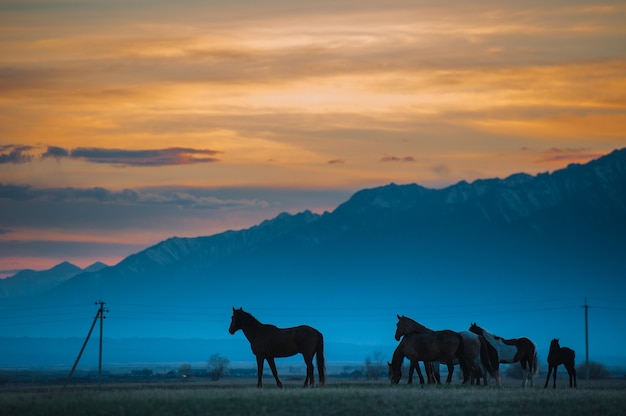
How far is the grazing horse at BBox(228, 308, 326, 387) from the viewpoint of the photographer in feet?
174

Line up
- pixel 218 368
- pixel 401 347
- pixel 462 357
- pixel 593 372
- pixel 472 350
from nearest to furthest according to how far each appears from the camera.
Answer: pixel 401 347
pixel 462 357
pixel 472 350
pixel 593 372
pixel 218 368

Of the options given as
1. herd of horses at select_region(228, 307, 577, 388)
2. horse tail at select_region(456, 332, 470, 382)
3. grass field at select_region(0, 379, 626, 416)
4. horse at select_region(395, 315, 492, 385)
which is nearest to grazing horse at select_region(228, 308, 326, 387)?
herd of horses at select_region(228, 307, 577, 388)

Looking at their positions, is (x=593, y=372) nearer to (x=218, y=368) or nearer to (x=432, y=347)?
(x=218, y=368)

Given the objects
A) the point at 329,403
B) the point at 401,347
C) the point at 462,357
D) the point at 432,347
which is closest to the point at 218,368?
the point at 401,347

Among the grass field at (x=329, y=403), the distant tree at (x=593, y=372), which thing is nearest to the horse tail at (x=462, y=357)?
the grass field at (x=329, y=403)

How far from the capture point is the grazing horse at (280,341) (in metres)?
53.2

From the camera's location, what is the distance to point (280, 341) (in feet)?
175

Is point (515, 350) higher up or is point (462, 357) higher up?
point (515, 350)

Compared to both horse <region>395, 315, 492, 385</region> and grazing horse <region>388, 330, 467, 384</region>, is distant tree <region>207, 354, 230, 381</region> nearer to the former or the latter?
horse <region>395, 315, 492, 385</region>

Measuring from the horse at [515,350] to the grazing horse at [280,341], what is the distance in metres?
8.21

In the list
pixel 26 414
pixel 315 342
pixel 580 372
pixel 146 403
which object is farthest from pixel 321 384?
pixel 580 372

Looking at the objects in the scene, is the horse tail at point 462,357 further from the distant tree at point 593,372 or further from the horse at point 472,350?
the distant tree at point 593,372

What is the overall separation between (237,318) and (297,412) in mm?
12181

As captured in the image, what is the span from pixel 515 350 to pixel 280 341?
11144 millimetres
